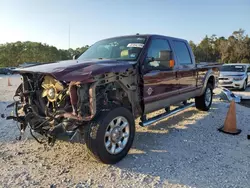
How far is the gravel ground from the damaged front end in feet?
1.62

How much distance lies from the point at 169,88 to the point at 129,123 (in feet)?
5.56

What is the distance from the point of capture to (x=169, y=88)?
5.48 m

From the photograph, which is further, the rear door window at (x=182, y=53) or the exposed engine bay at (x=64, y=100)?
the rear door window at (x=182, y=53)

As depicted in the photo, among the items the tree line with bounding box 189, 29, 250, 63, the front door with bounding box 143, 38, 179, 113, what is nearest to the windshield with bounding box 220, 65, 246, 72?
the front door with bounding box 143, 38, 179, 113

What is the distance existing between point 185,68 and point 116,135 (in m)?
3.00

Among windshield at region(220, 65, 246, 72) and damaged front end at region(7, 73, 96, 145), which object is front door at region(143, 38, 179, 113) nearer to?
damaged front end at region(7, 73, 96, 145)

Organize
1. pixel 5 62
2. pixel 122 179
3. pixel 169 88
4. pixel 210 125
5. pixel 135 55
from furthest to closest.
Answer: pixel 5 62 < pixel 210 125 < pixel 169 88 < pixel 135 55 < pixel 122 179

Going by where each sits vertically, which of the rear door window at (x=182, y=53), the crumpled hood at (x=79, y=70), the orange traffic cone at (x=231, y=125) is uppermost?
the rear door window at (x=182, y=53)

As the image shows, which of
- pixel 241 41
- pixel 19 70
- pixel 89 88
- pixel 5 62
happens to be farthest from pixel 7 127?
pixel 5 62

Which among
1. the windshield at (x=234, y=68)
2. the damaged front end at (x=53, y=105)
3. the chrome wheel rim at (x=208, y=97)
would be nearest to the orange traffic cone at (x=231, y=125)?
the chrome wheel rim at (x=208, y=97)

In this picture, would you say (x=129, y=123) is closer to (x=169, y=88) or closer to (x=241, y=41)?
(x=169, y=88)

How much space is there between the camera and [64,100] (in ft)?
12.4

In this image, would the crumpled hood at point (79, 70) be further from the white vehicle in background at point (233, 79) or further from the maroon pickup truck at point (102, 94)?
the white vehicle in background at point (233, 79)

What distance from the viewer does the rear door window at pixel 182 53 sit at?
5.96 metres
